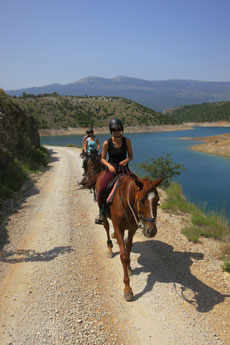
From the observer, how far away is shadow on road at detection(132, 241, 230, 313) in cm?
488

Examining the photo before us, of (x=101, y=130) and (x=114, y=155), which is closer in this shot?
(x=114, y=155)

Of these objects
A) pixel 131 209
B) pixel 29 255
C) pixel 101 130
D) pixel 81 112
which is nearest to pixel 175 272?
pixel 131 209

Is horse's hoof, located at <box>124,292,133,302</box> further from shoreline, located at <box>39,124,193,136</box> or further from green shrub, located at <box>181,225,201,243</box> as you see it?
shoreline, located at <box>39,124,193,136</box>

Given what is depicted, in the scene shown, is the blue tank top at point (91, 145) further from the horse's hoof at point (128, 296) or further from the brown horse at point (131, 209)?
the horse's hoof at point (128, 296)

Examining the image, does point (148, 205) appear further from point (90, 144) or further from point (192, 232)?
point (90, 144)

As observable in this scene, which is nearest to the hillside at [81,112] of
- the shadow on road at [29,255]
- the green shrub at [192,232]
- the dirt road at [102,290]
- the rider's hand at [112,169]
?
the dirt road at [102,290]

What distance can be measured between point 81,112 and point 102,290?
115 meters

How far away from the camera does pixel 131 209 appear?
193 inches

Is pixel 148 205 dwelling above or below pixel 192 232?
above

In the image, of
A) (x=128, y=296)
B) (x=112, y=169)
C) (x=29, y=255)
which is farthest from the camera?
(x=29, y=255)

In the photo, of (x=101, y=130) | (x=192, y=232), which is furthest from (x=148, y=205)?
(x=101, y=130)

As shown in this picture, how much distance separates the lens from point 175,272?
19.1ft

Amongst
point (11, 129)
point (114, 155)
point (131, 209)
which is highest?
point (11, 129)

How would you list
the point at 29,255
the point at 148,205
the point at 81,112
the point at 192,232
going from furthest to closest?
the point at 81,112 → the point at 192,232 → the point at 29,255 → the point at 148,205
